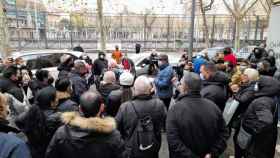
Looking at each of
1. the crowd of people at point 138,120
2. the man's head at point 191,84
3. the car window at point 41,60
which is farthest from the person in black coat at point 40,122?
the car window at point 41,60

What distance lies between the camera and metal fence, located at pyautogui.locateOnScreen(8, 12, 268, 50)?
27.3 m

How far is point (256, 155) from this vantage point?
4.13 meters

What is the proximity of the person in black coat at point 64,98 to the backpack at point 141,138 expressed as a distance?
758 millimetres

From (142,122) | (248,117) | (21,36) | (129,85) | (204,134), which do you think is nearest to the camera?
(204,134)

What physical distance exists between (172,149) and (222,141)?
0.59 m

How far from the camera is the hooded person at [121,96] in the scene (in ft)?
14.2

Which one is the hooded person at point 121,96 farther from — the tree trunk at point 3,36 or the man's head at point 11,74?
the tree trunk at point 3,36

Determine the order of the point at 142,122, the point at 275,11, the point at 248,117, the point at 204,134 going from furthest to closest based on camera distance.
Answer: the point at 275,11 → the point at 248,117 → the point at 142,122 → the point at 204,134

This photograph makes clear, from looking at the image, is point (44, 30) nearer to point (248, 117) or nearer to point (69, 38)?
point (69, 38)

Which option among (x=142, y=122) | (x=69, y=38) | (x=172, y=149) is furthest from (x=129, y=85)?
(x=69, y=38)

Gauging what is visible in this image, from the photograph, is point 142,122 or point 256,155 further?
point 256,155

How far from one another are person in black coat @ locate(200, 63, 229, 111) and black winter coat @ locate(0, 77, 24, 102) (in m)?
2.85

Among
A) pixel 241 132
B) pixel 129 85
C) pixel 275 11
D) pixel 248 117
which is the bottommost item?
pixel 241 132

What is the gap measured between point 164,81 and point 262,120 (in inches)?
104
